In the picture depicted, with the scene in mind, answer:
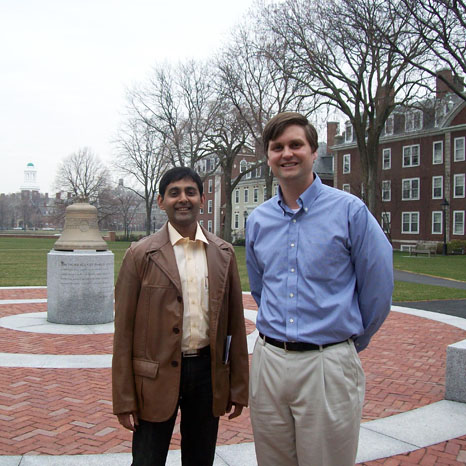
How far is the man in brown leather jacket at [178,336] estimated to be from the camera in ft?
8.79

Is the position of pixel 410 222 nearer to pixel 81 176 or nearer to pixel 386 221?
pixel 386 221

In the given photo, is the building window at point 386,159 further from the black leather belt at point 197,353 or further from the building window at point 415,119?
the black leather belt at point 197,353

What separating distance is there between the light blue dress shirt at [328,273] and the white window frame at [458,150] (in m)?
43.4

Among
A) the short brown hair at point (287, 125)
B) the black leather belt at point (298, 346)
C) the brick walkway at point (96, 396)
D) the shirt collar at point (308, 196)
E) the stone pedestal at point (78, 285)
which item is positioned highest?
the short brown hair at point (287, 125)

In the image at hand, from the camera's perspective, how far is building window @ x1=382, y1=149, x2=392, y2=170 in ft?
158

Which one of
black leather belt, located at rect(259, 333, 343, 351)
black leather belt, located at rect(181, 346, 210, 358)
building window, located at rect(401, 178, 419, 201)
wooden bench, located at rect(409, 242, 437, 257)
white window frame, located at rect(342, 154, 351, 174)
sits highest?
white window frame, located at rect(342, 154, 351, 174)

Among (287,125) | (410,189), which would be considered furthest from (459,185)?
(287,125)

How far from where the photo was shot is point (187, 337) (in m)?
2.78

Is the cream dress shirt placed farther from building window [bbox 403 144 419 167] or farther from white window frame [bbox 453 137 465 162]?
building window [bbox 403 144 419 167]

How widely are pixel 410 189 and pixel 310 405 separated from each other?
46401 millimetres

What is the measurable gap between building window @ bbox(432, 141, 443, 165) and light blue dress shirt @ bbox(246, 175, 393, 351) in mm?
44681

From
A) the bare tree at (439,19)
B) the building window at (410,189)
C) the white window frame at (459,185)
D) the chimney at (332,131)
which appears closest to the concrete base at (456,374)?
the bare tree at (439,19)

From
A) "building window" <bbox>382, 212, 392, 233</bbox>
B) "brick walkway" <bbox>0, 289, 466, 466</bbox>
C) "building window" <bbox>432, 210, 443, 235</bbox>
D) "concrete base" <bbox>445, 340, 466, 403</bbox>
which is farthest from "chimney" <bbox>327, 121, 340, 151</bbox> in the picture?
"concrete base" <bbox>445, 340, 466, 403</bbox>

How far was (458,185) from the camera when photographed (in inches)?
1668
